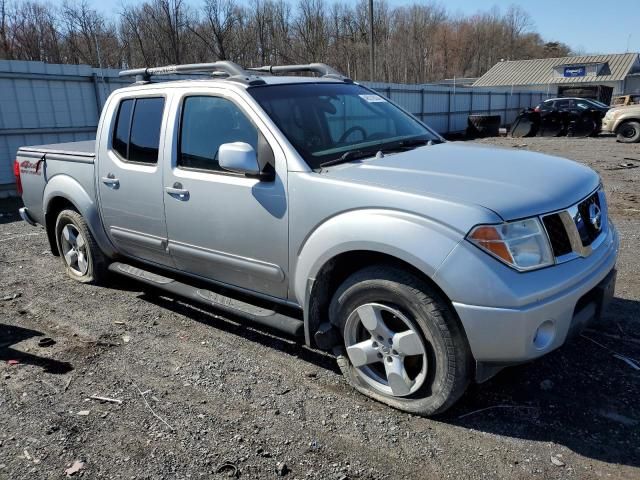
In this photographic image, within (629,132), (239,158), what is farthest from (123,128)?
(629,132)

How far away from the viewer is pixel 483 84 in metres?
58.6

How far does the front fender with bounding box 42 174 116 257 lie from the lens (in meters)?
4.92

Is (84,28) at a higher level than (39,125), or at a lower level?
higher

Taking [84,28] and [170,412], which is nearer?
[170,412]

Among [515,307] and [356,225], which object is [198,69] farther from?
[515,307]

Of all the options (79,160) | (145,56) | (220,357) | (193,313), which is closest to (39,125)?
(79,160)

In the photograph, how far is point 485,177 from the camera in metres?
2.94

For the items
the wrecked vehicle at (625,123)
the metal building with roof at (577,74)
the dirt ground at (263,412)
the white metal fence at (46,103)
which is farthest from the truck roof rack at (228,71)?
the metal building with roof at (577,74)

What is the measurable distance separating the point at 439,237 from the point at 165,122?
247 cm

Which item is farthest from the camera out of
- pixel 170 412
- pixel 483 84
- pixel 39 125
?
pixel 483 84

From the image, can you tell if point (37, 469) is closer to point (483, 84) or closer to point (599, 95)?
point (599, 95)

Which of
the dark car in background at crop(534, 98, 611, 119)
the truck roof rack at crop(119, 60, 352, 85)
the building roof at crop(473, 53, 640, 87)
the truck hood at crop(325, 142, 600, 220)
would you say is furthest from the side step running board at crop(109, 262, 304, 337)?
the building roof at crop(473, 53, 640, 87)

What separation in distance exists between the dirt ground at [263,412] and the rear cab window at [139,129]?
1.42m

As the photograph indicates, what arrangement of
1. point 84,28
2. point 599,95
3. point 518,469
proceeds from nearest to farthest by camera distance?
point 518,469, point 599,95, point 84,28
